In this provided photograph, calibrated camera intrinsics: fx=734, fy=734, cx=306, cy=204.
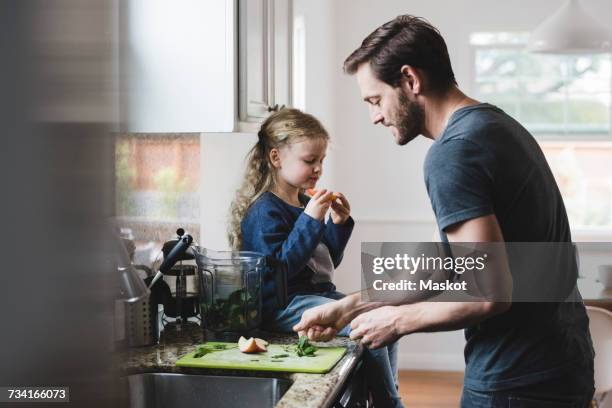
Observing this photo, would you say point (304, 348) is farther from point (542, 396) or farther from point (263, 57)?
point (263, 57)

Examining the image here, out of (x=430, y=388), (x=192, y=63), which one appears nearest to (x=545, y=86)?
(x=430, y=388)

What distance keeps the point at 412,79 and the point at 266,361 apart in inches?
27.0

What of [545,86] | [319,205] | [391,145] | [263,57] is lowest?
[319,205]

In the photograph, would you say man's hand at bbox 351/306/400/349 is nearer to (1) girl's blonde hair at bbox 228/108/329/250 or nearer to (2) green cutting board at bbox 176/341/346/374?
(2) green cutting board at bbox 176/341/346/374

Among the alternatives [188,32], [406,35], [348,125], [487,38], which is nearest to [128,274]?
[188,32]

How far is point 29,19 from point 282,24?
216cm

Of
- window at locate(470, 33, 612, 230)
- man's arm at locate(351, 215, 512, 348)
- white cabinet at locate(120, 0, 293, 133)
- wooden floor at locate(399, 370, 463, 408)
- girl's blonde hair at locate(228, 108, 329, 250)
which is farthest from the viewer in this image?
window at locate(470, 33, 612, 230)

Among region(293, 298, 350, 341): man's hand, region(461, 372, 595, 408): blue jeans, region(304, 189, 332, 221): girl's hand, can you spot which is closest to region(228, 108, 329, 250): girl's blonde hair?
region(304, 189, 332, 221): girl's hand

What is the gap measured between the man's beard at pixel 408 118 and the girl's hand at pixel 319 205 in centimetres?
50

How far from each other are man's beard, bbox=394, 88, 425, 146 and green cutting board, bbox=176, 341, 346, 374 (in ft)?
1.73

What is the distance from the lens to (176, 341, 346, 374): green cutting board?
158 centimetres

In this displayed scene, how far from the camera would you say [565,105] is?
4590 mm

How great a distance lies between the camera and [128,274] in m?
1.67

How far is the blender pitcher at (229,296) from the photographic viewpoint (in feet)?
6.11
